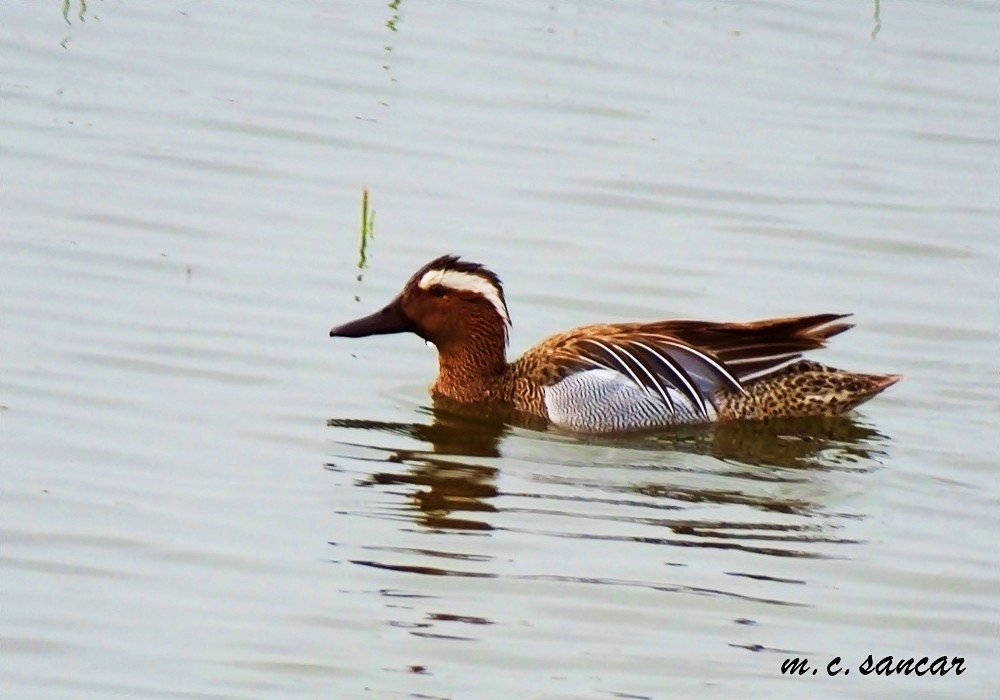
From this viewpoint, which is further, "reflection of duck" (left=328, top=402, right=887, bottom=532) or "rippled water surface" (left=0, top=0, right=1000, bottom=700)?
"reflection of duck" (left=328, top=402, right=887, bottom=532)

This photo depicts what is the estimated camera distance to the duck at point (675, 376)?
9.53 meters

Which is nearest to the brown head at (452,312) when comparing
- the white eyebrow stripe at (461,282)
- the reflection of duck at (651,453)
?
the white eyebrow stripe at (461,282)

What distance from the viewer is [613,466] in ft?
28.8

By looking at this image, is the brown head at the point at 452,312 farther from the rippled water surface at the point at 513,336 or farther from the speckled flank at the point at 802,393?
the speckled flank at the point at 802,393

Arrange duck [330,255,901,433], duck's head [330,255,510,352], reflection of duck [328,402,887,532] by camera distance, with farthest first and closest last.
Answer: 1. duck's head [330,255,510,352]
2. duck [330,255,901,433]
3. reflection of duck [328,402,887,532]

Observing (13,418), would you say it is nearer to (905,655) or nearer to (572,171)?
(905,655)

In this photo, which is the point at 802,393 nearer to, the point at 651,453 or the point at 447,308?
the point at 651,453

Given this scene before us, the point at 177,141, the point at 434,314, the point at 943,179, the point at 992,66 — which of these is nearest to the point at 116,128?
the point at 177,141

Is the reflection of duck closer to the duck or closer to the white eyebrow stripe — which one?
the duck

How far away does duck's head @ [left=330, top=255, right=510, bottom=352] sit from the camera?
9.91 meters

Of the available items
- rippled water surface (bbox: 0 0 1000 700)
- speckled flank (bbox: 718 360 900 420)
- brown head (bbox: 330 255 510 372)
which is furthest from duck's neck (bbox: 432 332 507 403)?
speckled flank (bbox: 718 360 900 420)

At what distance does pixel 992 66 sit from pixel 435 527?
28.5 ft

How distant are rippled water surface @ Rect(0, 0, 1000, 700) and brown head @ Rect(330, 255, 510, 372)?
0.29m

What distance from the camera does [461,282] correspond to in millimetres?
9961
